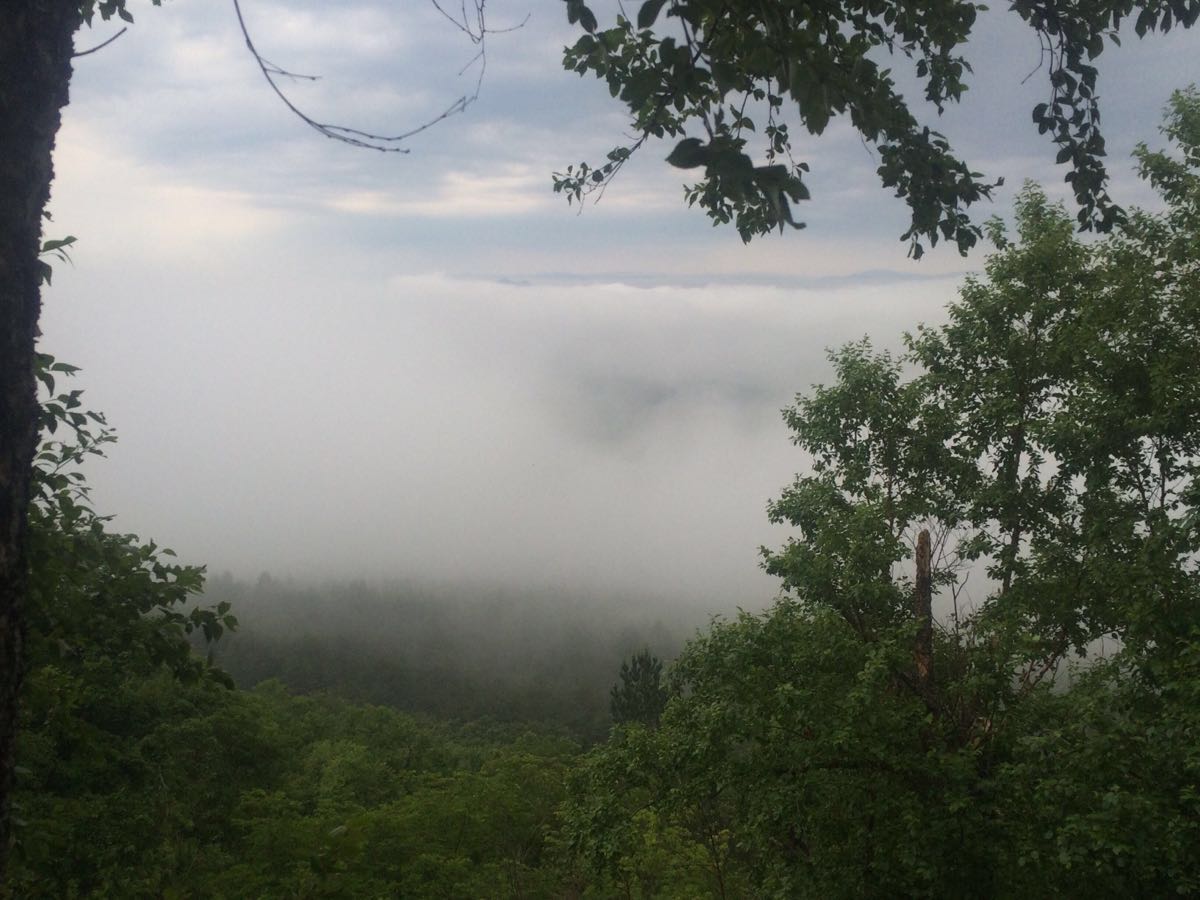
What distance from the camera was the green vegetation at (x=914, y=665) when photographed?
5.24 metres

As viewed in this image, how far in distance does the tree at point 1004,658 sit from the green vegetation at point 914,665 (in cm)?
4

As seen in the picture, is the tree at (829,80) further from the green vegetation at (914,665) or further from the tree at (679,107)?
the green vegetation at (914,665)

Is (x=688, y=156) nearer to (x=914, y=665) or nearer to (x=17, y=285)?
(x=17, y=285)

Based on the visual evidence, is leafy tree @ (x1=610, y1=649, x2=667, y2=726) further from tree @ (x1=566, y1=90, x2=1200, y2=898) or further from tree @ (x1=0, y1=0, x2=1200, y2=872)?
tree @ (x1=0, y1=0, x2=1200, y2=872)

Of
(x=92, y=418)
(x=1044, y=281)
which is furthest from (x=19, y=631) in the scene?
(x=1044, y=281)

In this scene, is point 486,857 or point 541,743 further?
point 541,743

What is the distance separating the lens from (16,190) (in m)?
1.96

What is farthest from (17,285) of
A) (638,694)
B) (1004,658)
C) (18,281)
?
(638,694)

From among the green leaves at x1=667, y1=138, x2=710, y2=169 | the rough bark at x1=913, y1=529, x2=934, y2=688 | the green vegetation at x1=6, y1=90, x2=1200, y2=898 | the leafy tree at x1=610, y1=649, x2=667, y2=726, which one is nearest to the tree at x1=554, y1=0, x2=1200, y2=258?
the green leaves at x1=667, y1=138, x2=710, y2=169

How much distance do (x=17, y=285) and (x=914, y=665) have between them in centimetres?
978

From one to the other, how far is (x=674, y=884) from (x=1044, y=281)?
11525 mm

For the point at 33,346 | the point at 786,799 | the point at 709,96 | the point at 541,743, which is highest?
the point at 709,96

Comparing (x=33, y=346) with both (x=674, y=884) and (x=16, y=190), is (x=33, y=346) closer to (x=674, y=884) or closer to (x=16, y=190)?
(x=16, y=190)

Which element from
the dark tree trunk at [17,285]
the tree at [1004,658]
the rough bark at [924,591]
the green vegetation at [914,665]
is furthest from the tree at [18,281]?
the rough bark at [924,591]
